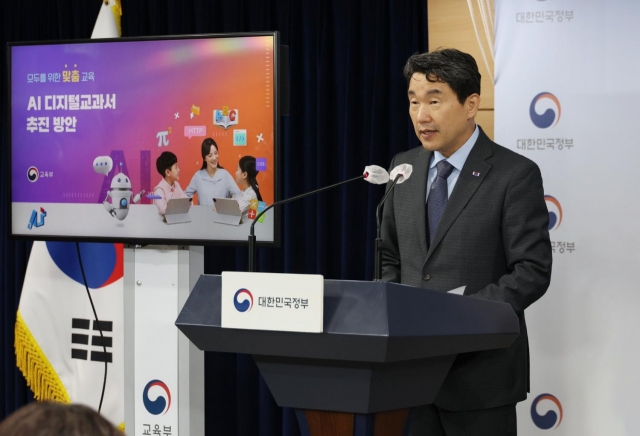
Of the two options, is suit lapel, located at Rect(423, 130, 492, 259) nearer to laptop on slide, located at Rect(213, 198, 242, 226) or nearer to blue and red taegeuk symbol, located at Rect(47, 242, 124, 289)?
laptop on slide, located at Rect(213, 198, 242, 226)

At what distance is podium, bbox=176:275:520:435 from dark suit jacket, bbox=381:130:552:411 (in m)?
0.30

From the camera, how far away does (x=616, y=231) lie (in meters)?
3.00

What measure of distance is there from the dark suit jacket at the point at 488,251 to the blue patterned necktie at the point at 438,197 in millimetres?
26

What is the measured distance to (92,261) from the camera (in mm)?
3482

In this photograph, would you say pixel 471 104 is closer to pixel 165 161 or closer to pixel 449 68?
pixel 449 68

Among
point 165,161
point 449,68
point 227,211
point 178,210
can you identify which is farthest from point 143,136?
point 449,68

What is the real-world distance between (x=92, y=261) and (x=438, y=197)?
1900mm

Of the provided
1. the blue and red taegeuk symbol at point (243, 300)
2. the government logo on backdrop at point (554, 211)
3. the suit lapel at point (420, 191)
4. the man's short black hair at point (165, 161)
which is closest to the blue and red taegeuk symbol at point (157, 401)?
the man's short black hair at point (165, 161)

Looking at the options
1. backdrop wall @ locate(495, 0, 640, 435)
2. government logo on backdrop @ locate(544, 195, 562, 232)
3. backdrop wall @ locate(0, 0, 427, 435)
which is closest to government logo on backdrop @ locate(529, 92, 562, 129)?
backdrop wall @ locate(495, 0, 640, 435)

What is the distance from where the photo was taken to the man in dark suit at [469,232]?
2.01 metres

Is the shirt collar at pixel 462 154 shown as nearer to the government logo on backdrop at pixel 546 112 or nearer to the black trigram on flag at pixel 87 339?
the government logo on backdrop at pixel 546 112

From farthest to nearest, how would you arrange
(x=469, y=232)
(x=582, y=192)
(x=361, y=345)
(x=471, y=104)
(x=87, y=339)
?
(x=87, y=339) < (x=582, y=192) < (x=471, y=104) < (x=469, y=232) < (x=361, y=345)

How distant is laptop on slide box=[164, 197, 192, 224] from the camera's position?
2.77 m

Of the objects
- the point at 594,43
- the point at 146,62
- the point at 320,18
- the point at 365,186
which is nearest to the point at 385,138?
the point at 365,186
